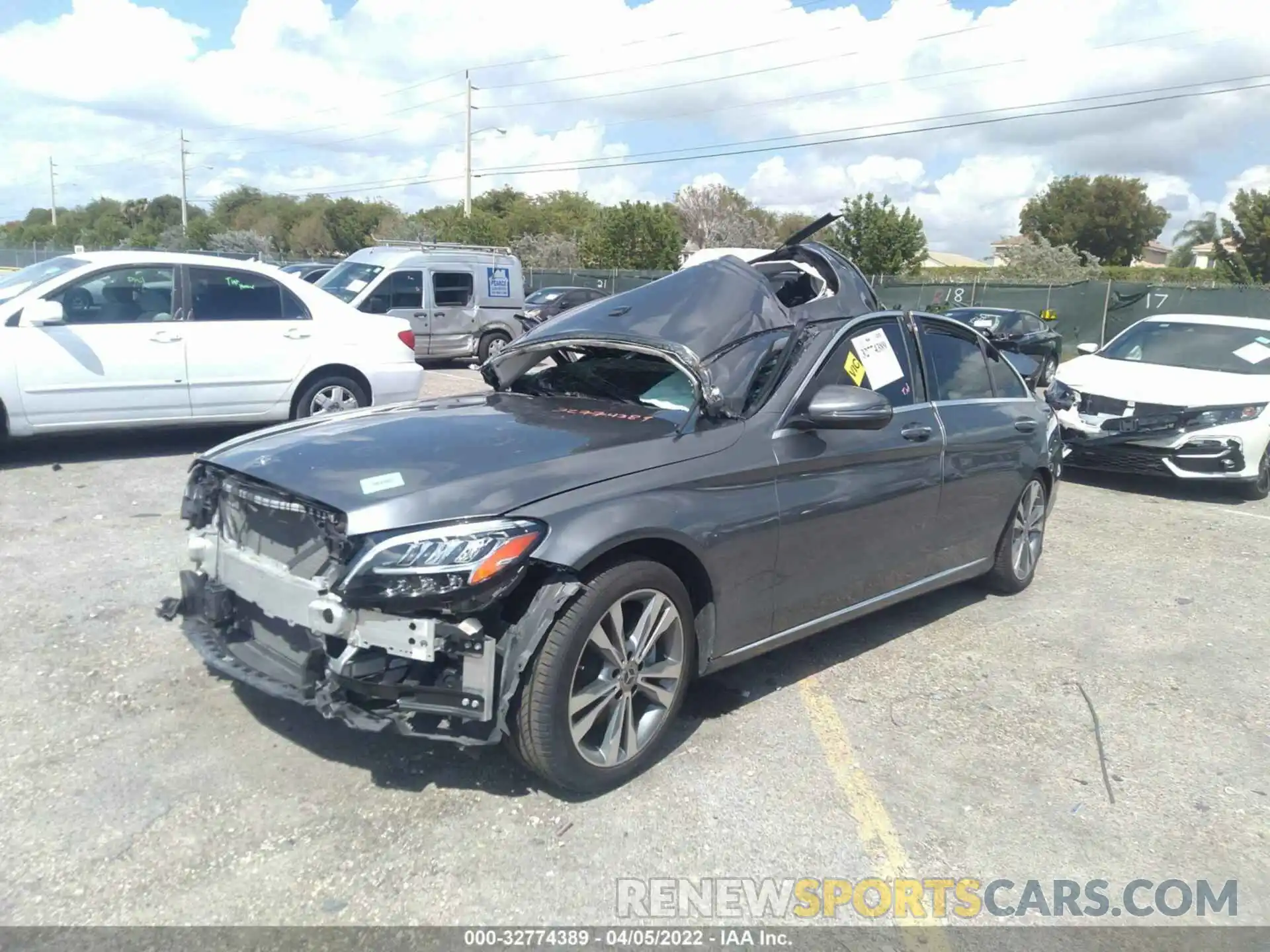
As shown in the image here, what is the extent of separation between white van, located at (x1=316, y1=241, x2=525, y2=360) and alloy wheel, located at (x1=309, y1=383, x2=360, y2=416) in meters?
7.09

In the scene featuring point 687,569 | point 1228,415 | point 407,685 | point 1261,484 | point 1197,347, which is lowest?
point 1261,484

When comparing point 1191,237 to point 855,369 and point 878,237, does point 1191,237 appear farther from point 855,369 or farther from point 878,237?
point 855,369

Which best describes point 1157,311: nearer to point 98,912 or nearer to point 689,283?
point 689,283

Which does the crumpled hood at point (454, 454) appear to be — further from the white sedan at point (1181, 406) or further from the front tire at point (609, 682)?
the white sedan at point (1181, 406)

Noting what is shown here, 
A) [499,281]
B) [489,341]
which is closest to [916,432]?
[489,341]

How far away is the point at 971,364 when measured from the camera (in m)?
5.55

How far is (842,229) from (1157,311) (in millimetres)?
18711

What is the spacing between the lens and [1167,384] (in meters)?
9.07

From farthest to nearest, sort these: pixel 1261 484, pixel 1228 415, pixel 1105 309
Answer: pixel 1105 309, pixel 1261 484, pixel 1228 415

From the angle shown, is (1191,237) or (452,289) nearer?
(452,289)

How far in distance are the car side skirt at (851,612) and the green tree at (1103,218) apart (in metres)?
72.1

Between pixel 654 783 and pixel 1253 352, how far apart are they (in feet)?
28.3

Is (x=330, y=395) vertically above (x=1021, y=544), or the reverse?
(x=330, y=395)

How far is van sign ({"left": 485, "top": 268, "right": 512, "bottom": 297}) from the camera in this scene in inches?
684
